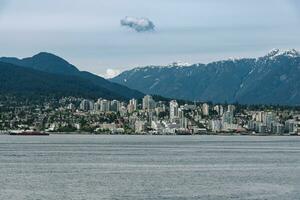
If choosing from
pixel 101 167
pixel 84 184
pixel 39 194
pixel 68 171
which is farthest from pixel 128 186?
pixel 101 167

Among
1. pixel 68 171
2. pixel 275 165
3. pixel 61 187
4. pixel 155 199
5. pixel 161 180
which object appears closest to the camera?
pixel 155 199

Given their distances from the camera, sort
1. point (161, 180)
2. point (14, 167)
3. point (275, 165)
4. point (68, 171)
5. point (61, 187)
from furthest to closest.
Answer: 1. point (275, 165)
2. point (14, 167)
3. point (68, 171)
4. point (161, 180)
5. point (61, 187)

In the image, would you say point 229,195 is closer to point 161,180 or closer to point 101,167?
point 161,180

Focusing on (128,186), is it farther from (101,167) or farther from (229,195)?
(101,167)

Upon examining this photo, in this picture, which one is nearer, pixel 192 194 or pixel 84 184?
pixel 192 194

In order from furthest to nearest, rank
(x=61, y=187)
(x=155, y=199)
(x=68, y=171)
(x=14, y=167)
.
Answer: (x=14, y=167) → (x=68, y=171) → (x=61, y=187) → (x=155, y=199)

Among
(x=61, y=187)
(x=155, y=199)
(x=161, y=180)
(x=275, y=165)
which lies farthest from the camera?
(x=275, y=165)

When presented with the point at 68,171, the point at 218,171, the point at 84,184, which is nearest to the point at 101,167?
the point at 68,171

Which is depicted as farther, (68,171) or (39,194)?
(68,171)
